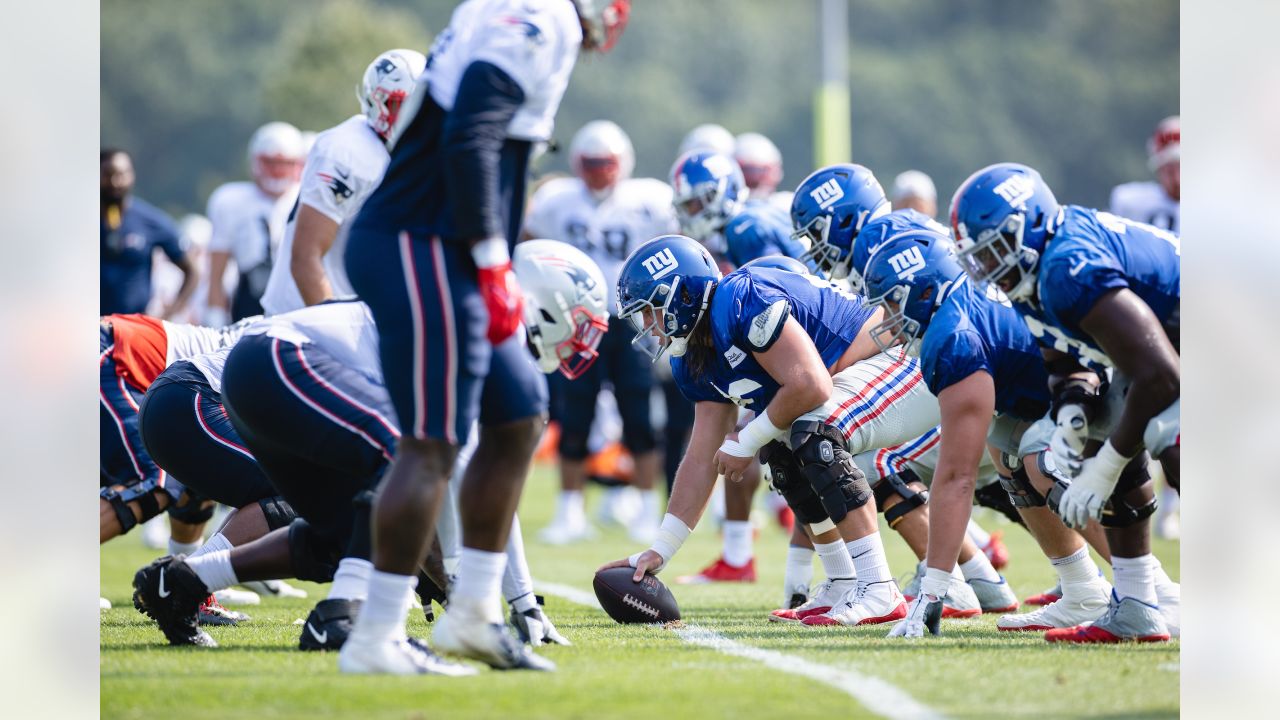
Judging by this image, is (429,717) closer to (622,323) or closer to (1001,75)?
(622,323)

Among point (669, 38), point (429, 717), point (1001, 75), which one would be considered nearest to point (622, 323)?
point (429, 717)

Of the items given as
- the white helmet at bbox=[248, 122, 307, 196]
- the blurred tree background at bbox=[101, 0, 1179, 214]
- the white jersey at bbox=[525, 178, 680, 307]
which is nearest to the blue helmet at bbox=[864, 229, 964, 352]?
the white jersey at bbox=[525, 178, 680, 307]

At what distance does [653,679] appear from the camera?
4020 mm

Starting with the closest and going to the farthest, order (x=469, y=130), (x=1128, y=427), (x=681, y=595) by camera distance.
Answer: (x=469, y=130) → (x=1128, y=427) → (x=681, y=595)

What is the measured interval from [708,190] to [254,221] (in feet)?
10.2

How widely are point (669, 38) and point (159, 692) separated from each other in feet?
160

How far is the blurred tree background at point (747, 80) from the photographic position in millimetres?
41688

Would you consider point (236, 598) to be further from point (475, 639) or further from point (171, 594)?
point (475, 639)

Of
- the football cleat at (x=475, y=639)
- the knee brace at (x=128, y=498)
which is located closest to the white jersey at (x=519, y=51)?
the football cleat at (x=475, y=639)

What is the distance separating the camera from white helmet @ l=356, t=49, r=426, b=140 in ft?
19.5

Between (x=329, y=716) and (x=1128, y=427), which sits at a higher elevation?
(x=1128, y=427)

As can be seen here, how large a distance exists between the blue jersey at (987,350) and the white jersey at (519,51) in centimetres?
150

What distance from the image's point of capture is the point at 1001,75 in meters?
46.4

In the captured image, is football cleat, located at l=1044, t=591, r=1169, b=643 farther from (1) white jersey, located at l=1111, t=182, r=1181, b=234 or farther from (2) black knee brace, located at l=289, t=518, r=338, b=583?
(1) white jersey, located at l=1111, t=182, r=1181, b=234
